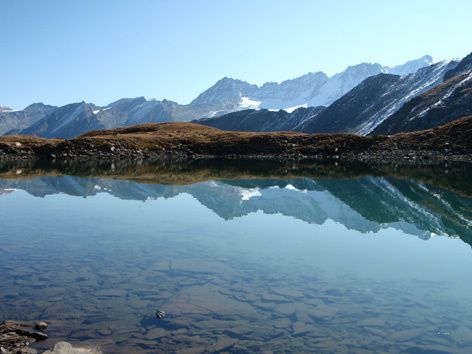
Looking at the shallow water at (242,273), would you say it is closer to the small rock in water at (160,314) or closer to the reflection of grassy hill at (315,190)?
the small rock in water at (160,314)

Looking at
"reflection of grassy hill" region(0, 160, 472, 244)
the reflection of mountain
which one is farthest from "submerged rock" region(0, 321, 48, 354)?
"reflection of grassy hill" region(0, 160, 472, 244)

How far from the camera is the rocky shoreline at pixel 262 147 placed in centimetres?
11712

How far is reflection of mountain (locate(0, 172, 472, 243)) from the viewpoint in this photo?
38.3 metres

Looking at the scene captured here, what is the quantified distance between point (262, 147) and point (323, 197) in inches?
3196

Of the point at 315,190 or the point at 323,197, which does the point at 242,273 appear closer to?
the point at 323,197

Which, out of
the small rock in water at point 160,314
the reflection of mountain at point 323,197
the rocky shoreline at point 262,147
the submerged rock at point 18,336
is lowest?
the submerged rock at point 18,336

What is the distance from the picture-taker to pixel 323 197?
176ft

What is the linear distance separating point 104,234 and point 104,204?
15.5m

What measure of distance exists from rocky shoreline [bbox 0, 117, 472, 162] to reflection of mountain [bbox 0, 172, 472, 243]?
1978 inches

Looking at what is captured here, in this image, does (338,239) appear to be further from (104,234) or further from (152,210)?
(152,210)

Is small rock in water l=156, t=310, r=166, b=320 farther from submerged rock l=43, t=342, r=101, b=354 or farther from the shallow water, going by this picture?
submerged rock l=43, t=342, r=101, b=354

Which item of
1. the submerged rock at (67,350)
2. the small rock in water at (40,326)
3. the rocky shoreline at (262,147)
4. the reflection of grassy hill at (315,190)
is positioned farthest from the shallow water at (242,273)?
the rocky shoreline at (262,147)

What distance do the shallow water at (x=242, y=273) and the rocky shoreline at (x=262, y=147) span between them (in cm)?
7171

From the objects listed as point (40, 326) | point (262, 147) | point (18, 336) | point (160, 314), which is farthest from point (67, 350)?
point (262, 147)
